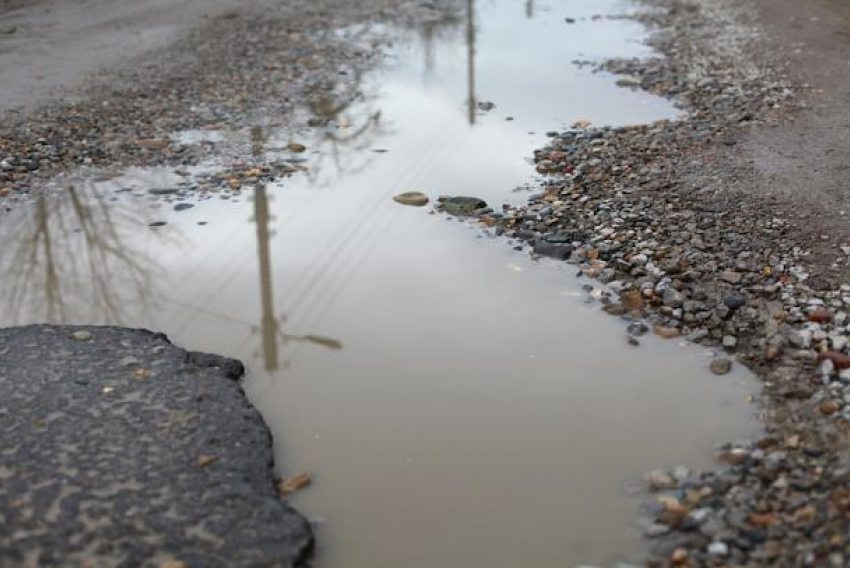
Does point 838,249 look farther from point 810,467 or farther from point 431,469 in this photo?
point 431,469

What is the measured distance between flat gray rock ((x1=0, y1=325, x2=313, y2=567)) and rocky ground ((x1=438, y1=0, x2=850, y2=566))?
1.57 metres

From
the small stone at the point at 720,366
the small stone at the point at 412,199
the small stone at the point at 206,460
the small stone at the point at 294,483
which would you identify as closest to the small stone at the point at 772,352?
the small stone at the point at 720,366

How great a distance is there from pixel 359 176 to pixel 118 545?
173 inches

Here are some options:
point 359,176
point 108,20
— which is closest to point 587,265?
point 359,176

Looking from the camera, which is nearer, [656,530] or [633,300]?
[656,530]

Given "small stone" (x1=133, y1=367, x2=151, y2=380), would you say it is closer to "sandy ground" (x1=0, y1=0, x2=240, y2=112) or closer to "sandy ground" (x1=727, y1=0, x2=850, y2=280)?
"sandy ground" (x1=727, y1=0, x2=850, y2=280)

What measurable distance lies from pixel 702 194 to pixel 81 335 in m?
4.05

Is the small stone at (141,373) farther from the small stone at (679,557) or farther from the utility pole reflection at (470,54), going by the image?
the utility pole reflection at (470,54)

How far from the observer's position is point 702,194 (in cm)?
599

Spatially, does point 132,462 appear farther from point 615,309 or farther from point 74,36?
point 74,36

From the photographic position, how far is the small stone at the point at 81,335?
14.7ft

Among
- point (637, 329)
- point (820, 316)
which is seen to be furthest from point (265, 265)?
point (820, 316)

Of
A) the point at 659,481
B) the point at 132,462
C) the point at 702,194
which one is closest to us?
the point at 132,462

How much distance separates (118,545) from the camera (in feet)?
10.2
